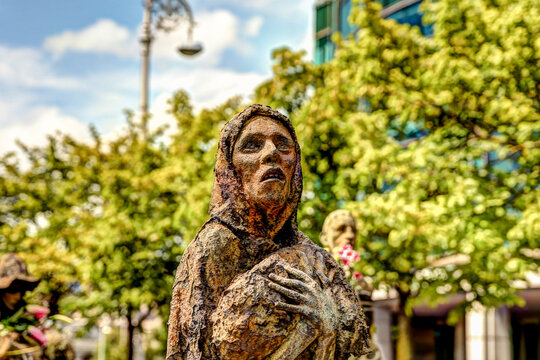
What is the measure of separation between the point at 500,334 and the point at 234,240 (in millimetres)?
22112

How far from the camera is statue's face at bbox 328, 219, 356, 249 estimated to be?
364 inches

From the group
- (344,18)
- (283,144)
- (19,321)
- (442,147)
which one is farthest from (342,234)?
(344,18)

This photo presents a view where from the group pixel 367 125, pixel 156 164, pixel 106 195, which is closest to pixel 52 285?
pixel 106 195

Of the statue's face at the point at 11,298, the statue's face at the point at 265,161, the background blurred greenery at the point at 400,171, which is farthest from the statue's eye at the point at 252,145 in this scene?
the background blurred greenery at the point at 400,171

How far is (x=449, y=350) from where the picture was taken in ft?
106

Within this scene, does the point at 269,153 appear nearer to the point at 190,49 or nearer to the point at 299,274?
the point at 299,274

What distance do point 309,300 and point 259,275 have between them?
298 mm

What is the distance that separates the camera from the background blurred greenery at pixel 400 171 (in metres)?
12.6

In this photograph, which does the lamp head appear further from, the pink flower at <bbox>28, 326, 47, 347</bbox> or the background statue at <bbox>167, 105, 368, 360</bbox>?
the background statue at <bbox>167, 105, 368, 360</bbox>

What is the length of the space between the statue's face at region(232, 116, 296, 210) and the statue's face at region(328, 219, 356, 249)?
486cm

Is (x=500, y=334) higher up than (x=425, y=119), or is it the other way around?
(x=425, y=119)

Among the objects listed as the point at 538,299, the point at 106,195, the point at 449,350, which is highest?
the point at 106,195

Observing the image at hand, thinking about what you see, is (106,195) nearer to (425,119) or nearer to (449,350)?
(425,119)

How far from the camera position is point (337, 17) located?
102 feet
